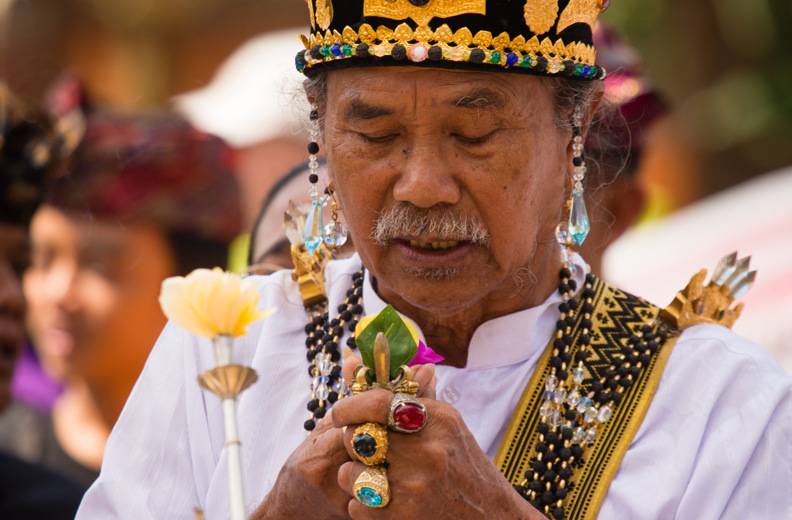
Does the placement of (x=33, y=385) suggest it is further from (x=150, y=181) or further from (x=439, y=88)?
(x=439, y=88)

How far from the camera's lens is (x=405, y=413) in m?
1.95

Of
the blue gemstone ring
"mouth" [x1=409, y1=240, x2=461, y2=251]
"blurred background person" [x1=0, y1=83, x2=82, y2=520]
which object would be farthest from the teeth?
"blurred background person" [x1=0, y1=83, x2=82, y2=520]

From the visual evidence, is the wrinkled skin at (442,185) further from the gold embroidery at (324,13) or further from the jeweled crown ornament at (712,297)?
the jeweled crown ornament at (712,297)

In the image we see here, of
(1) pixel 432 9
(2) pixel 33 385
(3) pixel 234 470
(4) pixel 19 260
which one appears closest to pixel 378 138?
(1) pixel 432 9

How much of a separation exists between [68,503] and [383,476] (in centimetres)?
187

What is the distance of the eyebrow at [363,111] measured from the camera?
91.6 inches

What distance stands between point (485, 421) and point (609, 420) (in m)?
0.27

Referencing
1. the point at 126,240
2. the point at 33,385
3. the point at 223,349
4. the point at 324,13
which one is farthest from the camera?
the point at 33,385

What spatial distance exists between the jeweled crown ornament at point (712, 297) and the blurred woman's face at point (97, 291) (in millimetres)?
3052

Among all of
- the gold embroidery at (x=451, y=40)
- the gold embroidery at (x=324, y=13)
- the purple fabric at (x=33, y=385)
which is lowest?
the purple fabric at (x=33, y=385)

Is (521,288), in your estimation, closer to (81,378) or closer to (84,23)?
(81,378)

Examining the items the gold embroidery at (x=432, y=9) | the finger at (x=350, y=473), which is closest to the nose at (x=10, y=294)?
the gold embroidery at (x=432, y=9)

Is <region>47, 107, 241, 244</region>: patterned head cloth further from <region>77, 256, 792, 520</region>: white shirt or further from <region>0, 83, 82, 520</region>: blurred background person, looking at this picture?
<region>77, 256, 792, 520</region>: white shirt

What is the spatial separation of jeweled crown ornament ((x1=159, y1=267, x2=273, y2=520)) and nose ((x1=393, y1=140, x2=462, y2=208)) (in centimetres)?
47
